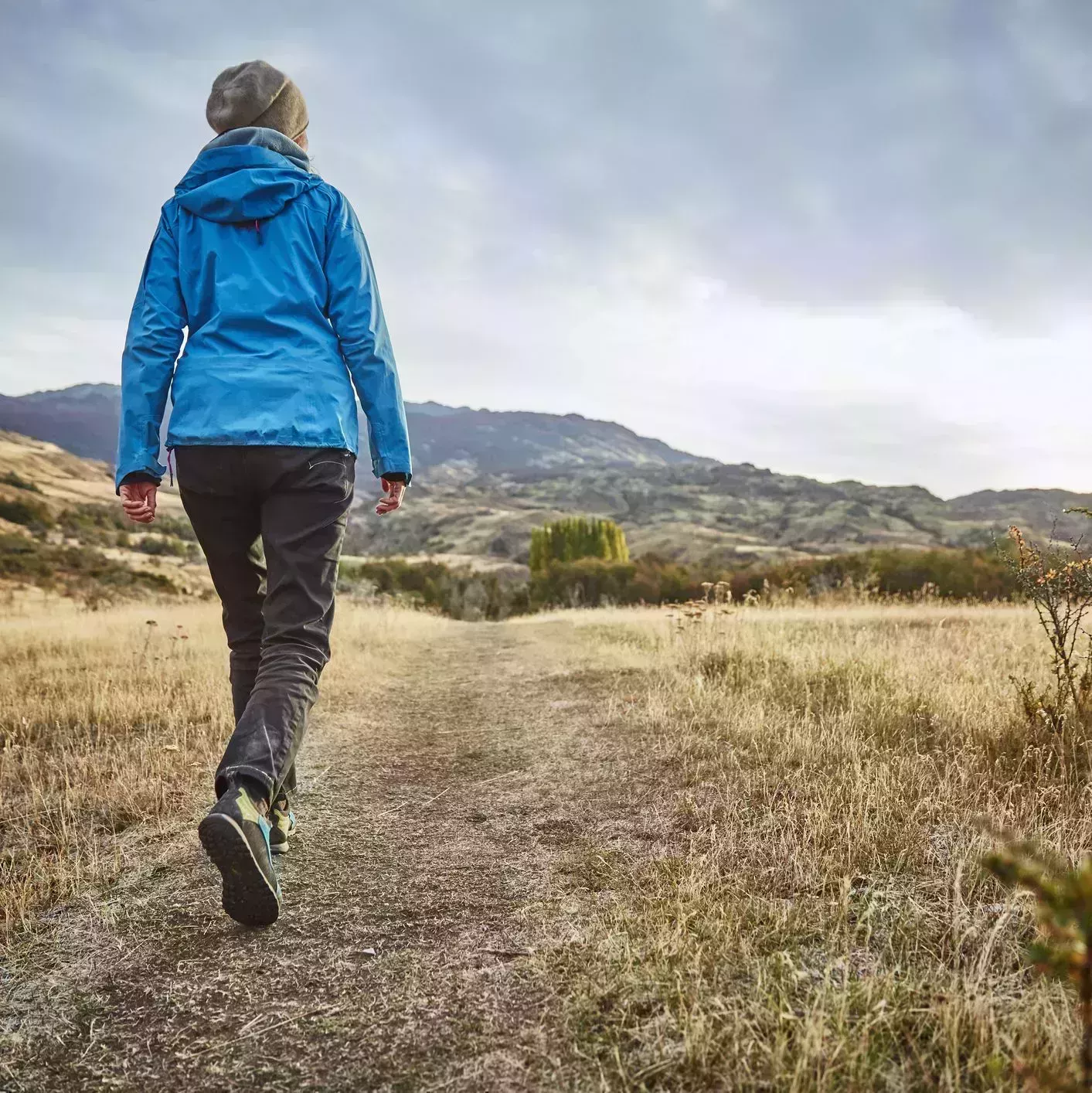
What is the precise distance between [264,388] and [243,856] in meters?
1.37

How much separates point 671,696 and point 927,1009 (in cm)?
339

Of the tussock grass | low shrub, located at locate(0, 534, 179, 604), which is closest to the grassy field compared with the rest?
the tussock grass

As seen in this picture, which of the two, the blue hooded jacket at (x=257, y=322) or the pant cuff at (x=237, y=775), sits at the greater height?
the blue hooded jacket at (x=257, y=322)

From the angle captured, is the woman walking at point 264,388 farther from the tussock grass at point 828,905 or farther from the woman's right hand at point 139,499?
the tussock grass at point 828,905


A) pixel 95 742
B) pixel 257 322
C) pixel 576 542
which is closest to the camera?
pixel 257 322

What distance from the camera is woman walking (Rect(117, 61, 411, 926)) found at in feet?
7.84

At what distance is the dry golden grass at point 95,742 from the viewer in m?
2.58

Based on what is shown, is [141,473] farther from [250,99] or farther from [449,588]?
[449,588]

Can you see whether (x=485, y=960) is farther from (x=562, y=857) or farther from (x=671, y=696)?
(x=671, y=696)

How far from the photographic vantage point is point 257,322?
2471mm

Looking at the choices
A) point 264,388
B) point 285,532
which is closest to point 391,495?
point 285,532

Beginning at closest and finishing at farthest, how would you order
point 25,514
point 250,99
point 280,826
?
1. point 280,826
2. point 250,99
3. point 25,514

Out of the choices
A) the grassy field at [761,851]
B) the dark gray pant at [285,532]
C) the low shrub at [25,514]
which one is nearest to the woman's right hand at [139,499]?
the dark gray pant at [285,532]

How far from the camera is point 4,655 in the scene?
22.8ft
